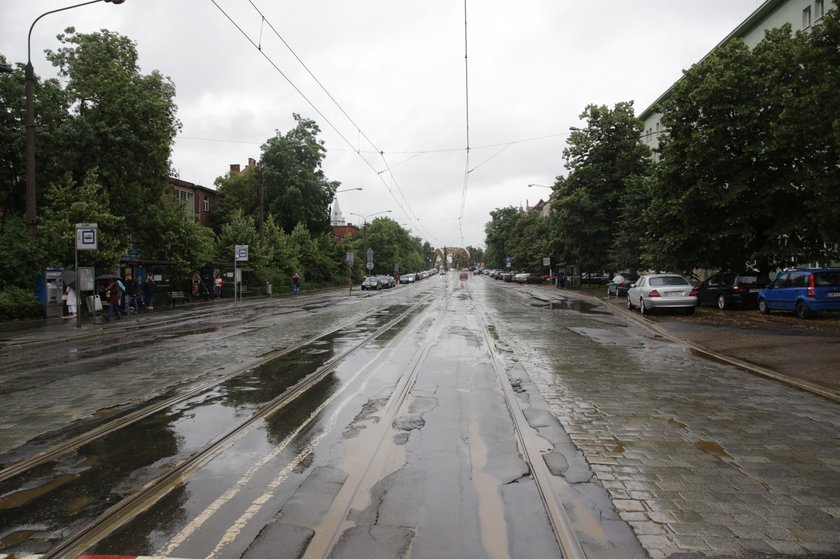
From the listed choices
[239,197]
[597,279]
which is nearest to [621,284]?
[597,279]

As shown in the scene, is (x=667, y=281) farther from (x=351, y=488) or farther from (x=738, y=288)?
(x=351, y=488)

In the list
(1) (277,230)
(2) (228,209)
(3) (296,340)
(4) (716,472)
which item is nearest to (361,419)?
(4) (716,472)

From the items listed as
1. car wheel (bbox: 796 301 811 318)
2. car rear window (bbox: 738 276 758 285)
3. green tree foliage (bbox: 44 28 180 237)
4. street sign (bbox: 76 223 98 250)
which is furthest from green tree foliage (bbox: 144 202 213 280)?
car wheel (bbox: 796 301 811 318)

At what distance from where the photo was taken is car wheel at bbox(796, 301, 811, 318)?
1652 centimetres

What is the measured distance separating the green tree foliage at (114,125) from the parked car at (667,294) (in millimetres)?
24199

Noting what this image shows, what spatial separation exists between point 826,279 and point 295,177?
4420cm

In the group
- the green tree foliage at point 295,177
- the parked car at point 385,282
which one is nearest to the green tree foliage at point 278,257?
the green tree foliage at point 295,177

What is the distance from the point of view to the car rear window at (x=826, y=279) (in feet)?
53.2

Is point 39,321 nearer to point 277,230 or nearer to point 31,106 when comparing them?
point 31,106

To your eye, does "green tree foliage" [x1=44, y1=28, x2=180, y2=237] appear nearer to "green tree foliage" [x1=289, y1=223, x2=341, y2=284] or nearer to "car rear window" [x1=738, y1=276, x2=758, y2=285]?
"green tree foliage" [x1=289, y1=223, x2=341, y2=284]

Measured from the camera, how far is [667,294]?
19.0m

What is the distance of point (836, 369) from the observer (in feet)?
27.9

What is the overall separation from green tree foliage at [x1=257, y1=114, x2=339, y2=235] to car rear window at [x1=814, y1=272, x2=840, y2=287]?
1702 inches

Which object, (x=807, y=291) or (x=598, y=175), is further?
(x=598, y=175)
